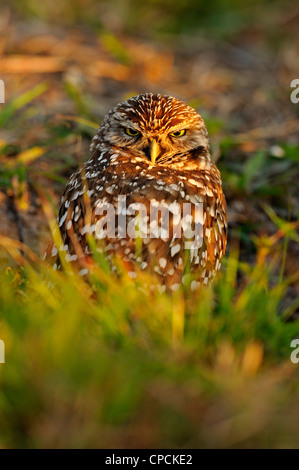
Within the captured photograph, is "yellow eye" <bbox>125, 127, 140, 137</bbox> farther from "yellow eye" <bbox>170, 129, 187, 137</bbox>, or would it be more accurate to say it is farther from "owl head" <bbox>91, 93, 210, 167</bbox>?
"yellow eye" <bbox>170, 129, 187, 137</bbox>

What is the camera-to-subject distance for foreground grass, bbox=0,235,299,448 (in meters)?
2.34

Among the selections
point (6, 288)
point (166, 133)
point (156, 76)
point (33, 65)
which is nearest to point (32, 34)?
point (33, 65)

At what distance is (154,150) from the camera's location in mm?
3768

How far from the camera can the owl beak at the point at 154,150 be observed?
375 cm

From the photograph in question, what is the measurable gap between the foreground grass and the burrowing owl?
438mm

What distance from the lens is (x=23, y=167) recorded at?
478 cm

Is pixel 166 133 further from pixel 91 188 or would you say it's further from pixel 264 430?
pixel 264 430
